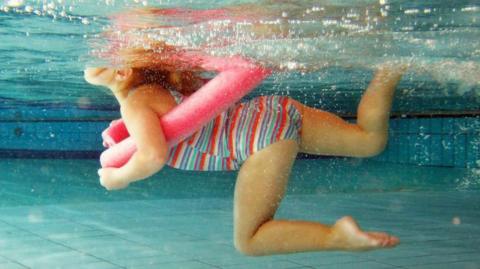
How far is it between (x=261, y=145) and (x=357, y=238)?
705 mm

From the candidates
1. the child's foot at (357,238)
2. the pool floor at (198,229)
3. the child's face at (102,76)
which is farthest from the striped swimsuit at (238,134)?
the pool floor at (198,229)

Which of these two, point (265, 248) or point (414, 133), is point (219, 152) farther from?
point (414, 133)

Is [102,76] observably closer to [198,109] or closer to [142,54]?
[198,109]

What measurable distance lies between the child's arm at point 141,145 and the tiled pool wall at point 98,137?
16842 millimetres

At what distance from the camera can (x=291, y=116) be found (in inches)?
141

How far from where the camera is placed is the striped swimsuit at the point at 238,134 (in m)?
3.50

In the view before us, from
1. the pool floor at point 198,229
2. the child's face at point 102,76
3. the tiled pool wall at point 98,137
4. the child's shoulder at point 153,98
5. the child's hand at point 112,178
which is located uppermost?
the child's face at point 102,76

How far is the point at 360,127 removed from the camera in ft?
11.7

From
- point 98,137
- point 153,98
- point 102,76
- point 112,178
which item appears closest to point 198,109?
point 153,98

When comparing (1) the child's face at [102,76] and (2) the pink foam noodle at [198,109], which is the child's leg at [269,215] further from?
(1) the child's face at [102,76]

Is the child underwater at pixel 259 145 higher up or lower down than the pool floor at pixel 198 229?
higher up

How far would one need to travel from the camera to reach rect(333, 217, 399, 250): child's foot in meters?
3.08

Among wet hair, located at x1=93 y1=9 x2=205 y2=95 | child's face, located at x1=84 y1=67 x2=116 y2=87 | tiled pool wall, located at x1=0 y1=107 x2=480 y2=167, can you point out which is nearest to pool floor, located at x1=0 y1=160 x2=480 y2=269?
wet hair, located at x1=93 y1=9 x2=205 y2=95

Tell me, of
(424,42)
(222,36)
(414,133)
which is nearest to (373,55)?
(424,42)
